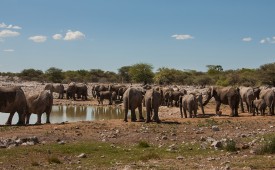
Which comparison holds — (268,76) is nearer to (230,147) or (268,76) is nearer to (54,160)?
(230,147)

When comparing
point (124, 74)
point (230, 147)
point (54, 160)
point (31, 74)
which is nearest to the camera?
point (54, 160)

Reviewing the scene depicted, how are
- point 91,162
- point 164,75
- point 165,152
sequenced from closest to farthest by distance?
point 91,162, point 165,152, point 164,75

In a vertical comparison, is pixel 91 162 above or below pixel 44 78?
below

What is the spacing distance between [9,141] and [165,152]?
6136mm

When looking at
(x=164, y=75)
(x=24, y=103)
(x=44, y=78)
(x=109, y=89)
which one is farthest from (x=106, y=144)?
(x=44, y=78)

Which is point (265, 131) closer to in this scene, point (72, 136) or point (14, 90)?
point (72, 136)

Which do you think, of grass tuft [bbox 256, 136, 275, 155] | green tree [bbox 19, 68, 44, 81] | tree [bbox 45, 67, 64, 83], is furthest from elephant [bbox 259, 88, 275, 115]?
green tree [bbox 19, 68, 44, 81]

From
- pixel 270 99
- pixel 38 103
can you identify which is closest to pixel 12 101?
pixel 38 103

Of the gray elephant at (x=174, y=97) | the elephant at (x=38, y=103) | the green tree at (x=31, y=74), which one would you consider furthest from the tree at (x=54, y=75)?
the elephant at (x=38, y=103)

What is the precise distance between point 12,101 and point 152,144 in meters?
11.8

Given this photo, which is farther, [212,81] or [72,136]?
[212,81]

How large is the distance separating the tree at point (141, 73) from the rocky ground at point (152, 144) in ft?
230

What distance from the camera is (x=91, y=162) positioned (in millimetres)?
13414

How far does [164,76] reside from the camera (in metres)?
101
